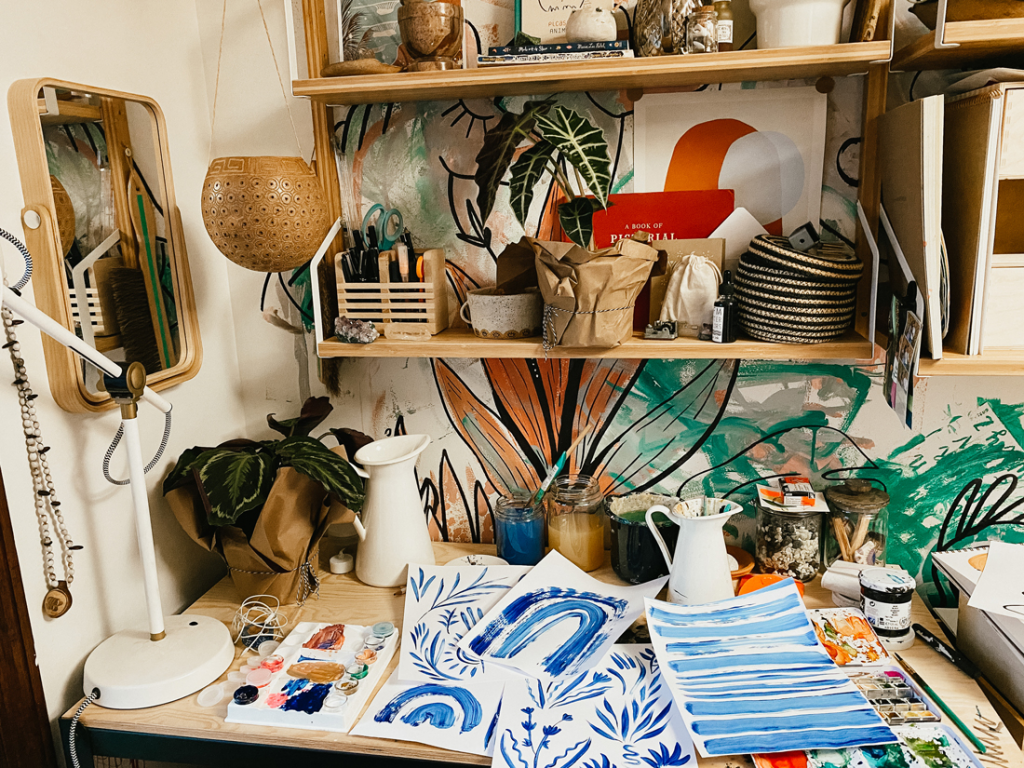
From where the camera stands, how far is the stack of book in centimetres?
109

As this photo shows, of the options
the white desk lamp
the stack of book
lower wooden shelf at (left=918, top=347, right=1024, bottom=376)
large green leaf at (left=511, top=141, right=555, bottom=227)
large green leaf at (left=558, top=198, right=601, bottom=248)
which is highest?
the stack of book

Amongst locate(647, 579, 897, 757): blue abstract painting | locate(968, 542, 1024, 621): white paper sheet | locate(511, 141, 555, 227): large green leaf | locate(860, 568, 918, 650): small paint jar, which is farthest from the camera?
locate(511, 141, 555, 227): large green leaf

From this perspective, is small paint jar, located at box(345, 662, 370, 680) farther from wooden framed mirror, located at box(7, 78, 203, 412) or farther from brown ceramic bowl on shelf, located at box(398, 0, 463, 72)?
brown ceramic bowl on shelf, located at box(398, 0, 463, 72)

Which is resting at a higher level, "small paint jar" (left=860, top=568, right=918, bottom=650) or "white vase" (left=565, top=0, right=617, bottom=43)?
"white vase" (left=565, top=0, right=617, bottom=43)

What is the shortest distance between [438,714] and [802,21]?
111 cm

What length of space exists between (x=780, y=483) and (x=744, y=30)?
78 cm

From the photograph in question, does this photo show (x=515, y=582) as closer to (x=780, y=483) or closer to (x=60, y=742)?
(x=780, y=483)

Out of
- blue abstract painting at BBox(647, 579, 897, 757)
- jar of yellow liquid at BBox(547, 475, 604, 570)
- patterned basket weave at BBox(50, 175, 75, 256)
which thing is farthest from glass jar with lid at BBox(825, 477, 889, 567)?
patterned basket weave at BBox(50, 175, 75, 256)

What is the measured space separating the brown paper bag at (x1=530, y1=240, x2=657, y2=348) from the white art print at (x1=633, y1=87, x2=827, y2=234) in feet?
0.76

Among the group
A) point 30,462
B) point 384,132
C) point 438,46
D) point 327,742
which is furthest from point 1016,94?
point 30,462

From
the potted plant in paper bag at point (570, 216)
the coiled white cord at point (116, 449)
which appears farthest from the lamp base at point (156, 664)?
the potted plant in paper bag at point (570, 216)

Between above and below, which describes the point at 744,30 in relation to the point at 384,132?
above

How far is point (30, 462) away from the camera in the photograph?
1.03 m

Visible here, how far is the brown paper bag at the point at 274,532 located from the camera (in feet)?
3.96
